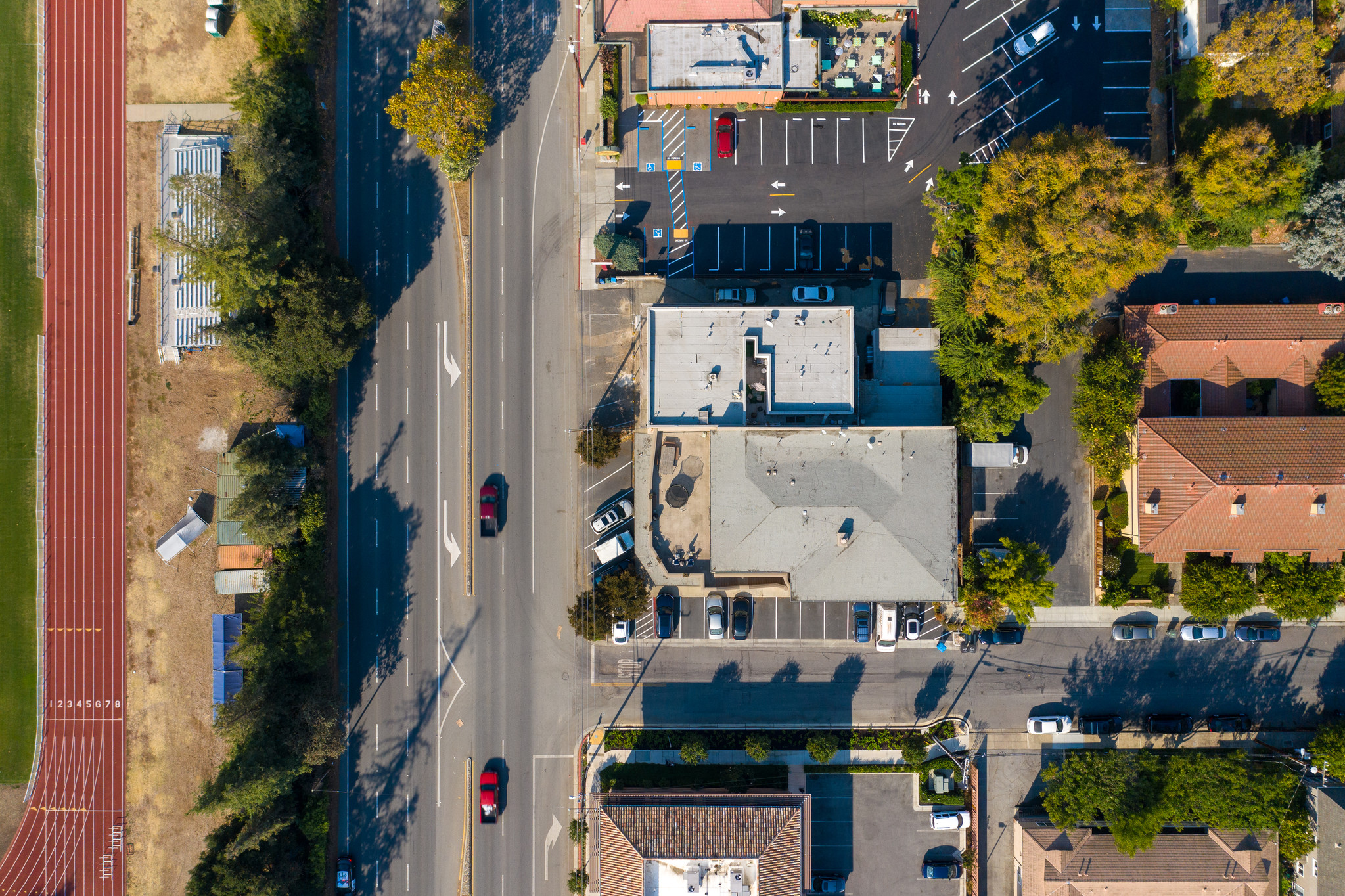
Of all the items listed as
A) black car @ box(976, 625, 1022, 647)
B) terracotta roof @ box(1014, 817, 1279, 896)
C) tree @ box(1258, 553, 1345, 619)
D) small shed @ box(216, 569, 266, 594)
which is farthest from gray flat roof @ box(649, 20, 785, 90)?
terracotta roof @ box(1014, 817, 1279, 896)

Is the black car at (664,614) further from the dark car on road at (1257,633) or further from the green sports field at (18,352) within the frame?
the green sports field at (18,352)

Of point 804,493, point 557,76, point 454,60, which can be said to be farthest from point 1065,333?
point 454,60

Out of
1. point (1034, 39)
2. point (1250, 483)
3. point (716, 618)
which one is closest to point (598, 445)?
point (716, 618)

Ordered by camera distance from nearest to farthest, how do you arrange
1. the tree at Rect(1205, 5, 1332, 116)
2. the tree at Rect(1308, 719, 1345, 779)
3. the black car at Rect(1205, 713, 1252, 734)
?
Result: the tree at Rect(1205, 5, 1332, 116)
the tree at Rect(1308, 719, 1345, 779)
the black car at Rect(1205, 713, 1252, 734)

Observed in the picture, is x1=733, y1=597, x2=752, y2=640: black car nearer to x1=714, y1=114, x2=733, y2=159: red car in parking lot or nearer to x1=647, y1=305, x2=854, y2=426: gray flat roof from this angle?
x1=647, y1=305, x2=854, y2=426: gray flat roof

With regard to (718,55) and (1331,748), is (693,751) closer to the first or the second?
(1331,748)

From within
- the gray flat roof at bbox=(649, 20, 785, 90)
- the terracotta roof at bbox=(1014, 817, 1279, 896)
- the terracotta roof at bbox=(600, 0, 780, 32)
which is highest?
the terracotta roof at bbox=(600, 0, 780, 32)
